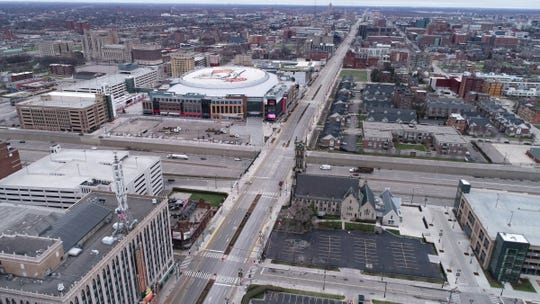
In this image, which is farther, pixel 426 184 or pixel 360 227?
pixel 426 184

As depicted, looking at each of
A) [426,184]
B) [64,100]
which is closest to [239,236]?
[426,184]

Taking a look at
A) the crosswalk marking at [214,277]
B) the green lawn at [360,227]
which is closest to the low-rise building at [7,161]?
the crosswalk marking at [214,277]

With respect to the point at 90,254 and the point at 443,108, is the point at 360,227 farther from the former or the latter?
the point at 443,108

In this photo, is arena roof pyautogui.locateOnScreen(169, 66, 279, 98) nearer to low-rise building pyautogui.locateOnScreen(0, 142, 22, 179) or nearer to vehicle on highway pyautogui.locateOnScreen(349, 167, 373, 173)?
vehicle on highway pyautogui.locateOnScreen(349, 167, 373, 173)

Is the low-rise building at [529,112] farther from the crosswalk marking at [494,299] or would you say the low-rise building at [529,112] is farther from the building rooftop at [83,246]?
the building rooftop at [83,246]

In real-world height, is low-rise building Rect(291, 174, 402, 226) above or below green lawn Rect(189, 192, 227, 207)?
above

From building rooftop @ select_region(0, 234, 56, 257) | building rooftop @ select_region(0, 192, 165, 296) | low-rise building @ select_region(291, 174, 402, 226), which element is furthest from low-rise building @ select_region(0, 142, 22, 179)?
low-rise building @ select_region(291, 174, 402, 226)
